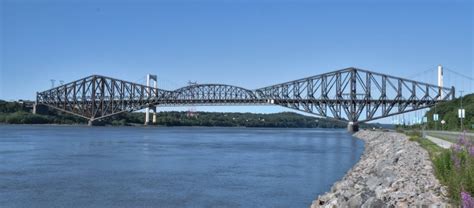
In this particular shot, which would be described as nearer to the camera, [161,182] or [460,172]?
[460,172]

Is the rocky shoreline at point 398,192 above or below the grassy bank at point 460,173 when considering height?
below

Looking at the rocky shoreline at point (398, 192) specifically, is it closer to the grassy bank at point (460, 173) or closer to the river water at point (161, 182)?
the grassy bank at point (460, 173)

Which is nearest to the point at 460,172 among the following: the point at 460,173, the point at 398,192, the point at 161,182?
the point at 460,173

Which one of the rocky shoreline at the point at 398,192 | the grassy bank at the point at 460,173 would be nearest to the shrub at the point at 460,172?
the grassy bank at the point at 460,173

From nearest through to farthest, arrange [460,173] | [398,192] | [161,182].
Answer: [460,173] → [398,192] → [161,182]

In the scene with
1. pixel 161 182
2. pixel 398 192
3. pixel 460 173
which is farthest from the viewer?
pixel 161 182

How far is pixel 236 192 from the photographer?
19.5 m


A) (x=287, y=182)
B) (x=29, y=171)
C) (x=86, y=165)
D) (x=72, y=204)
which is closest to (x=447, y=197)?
(x=72, y=204)

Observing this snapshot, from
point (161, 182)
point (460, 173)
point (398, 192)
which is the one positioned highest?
point (460, 173)

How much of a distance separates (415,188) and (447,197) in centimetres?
166

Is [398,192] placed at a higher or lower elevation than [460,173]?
lower

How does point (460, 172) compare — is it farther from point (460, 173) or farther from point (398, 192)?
point (398, 192)

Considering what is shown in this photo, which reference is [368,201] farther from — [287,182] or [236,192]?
[287,182]

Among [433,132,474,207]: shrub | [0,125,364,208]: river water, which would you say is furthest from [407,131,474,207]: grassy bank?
[0,125,364,208]: river water
